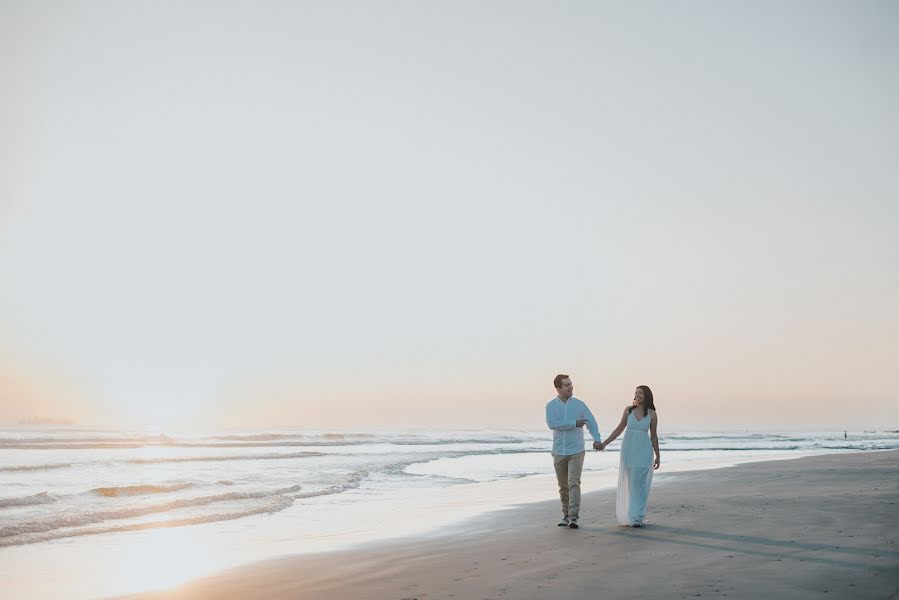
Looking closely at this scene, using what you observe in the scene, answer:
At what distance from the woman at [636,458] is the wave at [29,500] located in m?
14.1

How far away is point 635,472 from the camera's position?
968cm

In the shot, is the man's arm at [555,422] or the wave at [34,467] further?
the wave at [34,467]

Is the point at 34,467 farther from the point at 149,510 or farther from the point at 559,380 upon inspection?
the point at 559,380

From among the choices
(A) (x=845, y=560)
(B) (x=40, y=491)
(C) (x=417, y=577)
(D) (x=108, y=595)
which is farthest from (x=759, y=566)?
(B) (x=40, y=491)

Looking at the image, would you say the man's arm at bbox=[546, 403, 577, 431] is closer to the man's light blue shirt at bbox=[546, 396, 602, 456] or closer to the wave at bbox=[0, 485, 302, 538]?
the man's light blue shirt at bbox=[546, 396, 602, 456]

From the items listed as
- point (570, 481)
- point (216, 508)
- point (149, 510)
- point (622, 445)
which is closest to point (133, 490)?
point (149, 510)

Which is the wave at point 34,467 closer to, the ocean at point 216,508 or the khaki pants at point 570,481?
the ocean at point 216,508

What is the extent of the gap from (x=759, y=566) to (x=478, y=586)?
2772mm

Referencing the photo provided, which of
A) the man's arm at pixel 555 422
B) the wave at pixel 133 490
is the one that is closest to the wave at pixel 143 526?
the wave at pixel 133 490

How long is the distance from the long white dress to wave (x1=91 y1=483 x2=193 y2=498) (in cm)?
1421

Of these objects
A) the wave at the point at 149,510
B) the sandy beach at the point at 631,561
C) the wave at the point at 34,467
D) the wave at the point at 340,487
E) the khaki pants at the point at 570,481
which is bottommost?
the wave at the point at 34,467

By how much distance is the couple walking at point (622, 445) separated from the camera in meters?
9.68

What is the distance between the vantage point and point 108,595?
24.2 feet

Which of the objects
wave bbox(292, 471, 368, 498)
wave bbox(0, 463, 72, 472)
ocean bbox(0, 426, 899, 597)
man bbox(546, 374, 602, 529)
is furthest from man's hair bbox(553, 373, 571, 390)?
wave bbox(0, 463, 72, 472)
